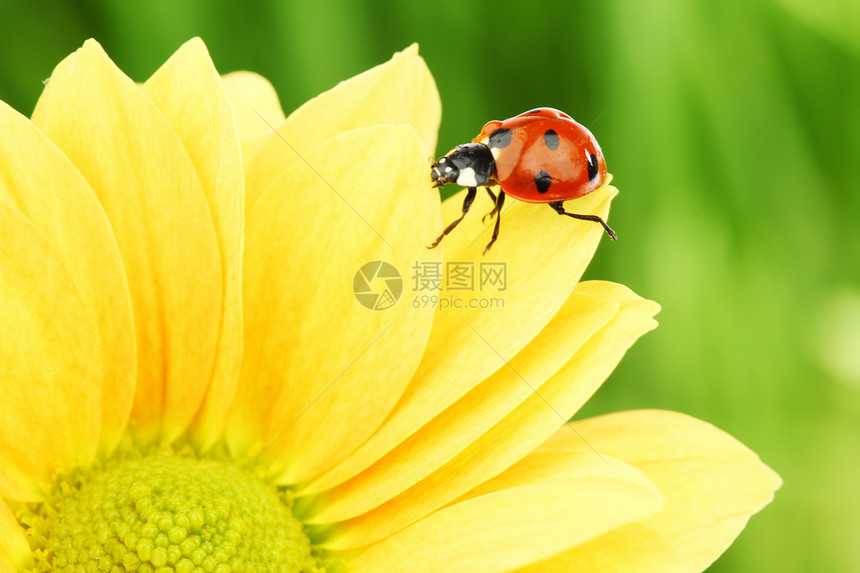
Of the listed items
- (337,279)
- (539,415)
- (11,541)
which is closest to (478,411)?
(539,415)

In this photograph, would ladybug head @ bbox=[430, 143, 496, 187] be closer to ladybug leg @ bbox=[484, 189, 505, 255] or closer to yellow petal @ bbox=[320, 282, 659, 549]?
ladybug leg @ bbox=[484, 189, 505, 255]

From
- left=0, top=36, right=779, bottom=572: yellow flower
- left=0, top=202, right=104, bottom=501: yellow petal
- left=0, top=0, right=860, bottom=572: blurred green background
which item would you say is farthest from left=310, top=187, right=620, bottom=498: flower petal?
left=0, top=0, right=860, bottom=572: blurred green background

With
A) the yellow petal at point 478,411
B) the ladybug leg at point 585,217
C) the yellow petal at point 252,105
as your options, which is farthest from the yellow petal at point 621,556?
the yellow petal at point 252,105

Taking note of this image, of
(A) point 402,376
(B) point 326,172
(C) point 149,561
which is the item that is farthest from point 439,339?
(C) point 149,561

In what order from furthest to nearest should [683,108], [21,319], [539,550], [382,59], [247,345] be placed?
[382,59], [683,108], [247,345], [21,319], [539,550]

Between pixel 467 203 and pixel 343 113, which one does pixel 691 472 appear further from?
pixel 343 113

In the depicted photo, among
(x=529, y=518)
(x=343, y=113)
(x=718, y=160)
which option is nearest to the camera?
A: (x=529, y=518)

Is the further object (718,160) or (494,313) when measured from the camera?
(718,160)

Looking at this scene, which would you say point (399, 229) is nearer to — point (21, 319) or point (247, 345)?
point (247, 345)
